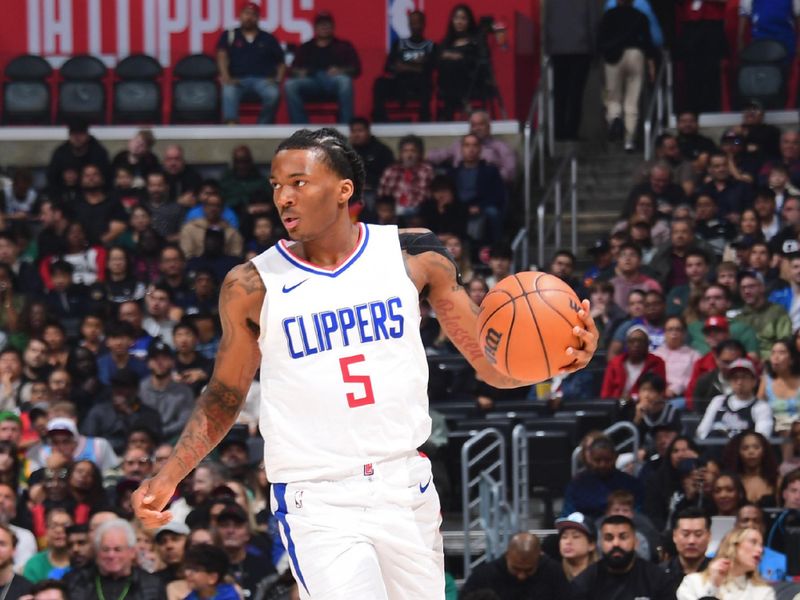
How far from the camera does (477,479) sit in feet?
39.0

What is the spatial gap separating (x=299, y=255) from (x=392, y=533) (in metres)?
1.00

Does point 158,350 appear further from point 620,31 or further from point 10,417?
point 620,31

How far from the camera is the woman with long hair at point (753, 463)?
36.3 ft

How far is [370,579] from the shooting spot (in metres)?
5.36

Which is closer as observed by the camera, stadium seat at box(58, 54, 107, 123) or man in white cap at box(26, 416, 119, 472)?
man in white cap at box(26, 416, 119, 472)

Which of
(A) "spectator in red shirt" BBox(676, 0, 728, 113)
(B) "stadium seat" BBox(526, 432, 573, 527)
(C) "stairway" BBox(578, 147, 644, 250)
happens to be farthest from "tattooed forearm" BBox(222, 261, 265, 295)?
(A) "spectator in red shirt" BBox(676, 0, 728, 113)

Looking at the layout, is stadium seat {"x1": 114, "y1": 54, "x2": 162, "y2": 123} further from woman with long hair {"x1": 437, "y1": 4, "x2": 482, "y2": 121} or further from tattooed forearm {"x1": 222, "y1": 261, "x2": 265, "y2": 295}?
tattooed forearm {"x1": 222, "y1": 261, "x2": 265, "y2": 295}

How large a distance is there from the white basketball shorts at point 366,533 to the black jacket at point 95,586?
187 inches

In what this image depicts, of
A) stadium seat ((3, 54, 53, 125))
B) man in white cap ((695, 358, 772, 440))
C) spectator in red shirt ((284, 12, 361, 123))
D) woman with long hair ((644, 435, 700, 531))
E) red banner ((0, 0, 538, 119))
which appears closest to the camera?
woman with long hair ((644, 435, 700, 531))

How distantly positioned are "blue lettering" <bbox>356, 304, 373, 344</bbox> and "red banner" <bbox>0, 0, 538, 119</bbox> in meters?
13.6

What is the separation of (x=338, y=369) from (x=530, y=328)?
0.64 metres

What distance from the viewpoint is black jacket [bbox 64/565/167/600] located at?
399 inches

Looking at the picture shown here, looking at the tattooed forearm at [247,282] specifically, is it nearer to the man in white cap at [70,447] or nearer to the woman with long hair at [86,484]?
the woman with long hair at [86,484]

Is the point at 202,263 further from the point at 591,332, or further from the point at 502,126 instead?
the point at 591,332
